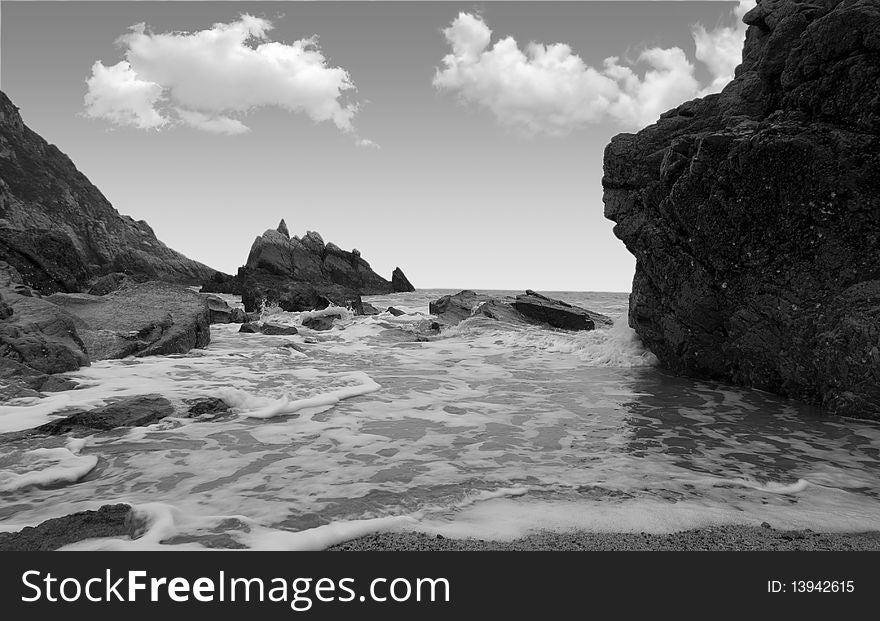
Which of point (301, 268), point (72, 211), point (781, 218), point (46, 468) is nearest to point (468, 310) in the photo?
point (781, 218)

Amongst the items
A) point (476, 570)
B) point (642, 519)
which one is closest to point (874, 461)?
point (642, 519)

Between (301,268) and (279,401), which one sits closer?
(279,401)

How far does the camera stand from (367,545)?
10.6 feet

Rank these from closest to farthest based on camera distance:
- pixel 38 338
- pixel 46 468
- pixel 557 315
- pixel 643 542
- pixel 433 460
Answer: pixel 643 542
pixel 46 468
pixel 433 460
pixel 38 338
pixel 557 315

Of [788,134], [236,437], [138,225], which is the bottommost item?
[236,437]

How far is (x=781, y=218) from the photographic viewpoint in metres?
7.73

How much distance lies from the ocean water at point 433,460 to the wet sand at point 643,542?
5.1 inches

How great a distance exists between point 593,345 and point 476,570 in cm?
1104

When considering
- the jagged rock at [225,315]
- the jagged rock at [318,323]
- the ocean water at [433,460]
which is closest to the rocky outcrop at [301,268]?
the jagged rock at [225,315]

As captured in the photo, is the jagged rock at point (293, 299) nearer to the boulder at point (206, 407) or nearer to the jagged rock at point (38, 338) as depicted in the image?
the jagged rock at point (38, 338)

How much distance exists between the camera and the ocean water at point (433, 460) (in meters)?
3.65

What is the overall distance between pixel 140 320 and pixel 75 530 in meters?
9.60

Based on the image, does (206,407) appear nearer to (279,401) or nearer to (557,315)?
(279,401)

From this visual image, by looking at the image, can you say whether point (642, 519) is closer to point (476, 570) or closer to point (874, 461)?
point (476, 570)
